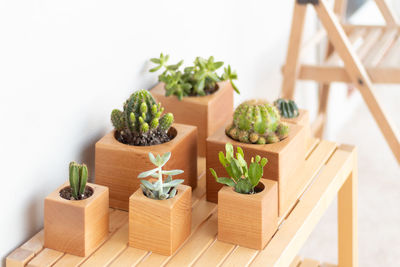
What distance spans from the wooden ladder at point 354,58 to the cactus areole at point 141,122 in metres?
1.07

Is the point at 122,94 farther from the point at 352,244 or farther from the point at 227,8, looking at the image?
the point at 352,244

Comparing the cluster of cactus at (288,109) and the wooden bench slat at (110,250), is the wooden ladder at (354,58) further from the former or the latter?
the wooden bench slat at (110,250)

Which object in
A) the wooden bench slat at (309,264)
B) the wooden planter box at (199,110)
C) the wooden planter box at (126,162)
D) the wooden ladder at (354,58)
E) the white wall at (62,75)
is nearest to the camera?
the white wall at (62,75)

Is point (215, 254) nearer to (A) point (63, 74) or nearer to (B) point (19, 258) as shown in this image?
(B) point (19, 258)

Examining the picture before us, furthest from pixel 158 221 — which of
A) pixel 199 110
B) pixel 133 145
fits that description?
pixel 199 110

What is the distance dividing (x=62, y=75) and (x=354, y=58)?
1.32m

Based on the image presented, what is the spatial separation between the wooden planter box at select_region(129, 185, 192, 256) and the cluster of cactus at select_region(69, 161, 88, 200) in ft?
0.38

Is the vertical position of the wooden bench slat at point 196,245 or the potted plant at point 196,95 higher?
the potted plant at point 196,95

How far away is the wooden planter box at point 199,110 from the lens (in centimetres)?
189

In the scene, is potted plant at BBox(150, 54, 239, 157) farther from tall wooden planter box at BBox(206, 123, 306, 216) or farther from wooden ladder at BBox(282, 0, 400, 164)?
wooden ladder at BBox(282, 0, 400, 164)

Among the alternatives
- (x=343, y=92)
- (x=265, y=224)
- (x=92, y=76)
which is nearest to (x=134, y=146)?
(x=92, y=76)

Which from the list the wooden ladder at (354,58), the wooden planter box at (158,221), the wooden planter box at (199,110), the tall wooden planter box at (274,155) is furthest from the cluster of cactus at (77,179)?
the wooden ladder at (354,58)

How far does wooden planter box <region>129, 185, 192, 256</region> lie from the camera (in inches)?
56.2

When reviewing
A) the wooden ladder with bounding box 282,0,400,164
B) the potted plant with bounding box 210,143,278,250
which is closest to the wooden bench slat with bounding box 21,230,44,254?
the potted plant with bounding box 210,143,278,250
